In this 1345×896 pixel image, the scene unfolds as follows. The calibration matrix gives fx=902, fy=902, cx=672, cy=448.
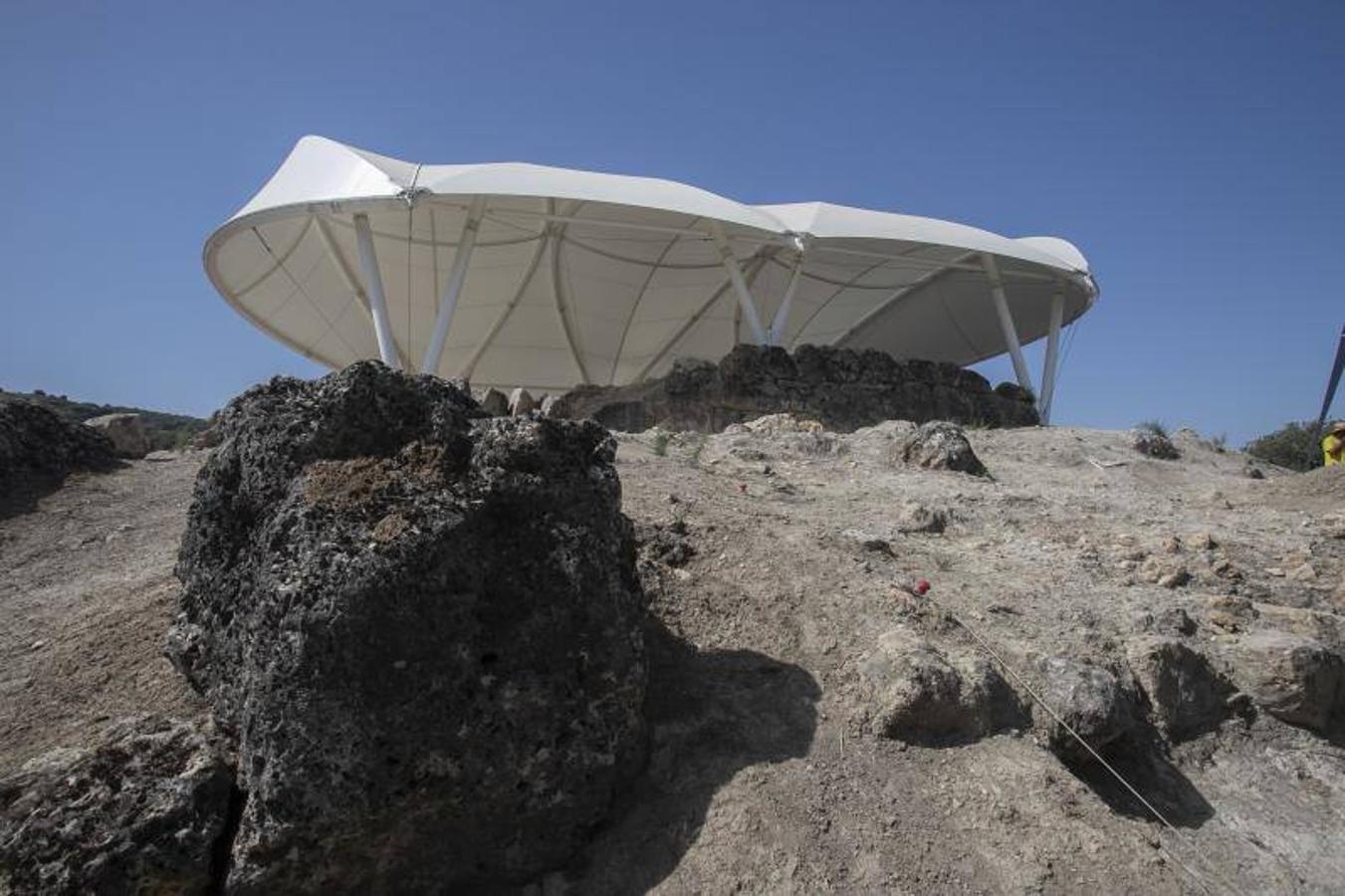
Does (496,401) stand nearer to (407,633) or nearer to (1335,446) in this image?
(1335,446)

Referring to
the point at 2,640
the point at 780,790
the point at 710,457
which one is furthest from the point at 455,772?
the point at 710,457

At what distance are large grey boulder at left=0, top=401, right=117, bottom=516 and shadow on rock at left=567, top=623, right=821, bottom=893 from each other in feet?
18.6

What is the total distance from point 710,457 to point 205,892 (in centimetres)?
621

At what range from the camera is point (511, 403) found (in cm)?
1416

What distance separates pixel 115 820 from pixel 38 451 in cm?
596

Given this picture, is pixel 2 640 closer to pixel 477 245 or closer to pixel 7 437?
pixel 7 437

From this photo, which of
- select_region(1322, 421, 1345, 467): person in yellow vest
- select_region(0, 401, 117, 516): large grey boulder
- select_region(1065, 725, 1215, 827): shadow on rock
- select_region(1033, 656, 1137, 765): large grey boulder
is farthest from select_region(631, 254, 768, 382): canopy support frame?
select_region(1065, 725, 1215, 827): shadow on rock

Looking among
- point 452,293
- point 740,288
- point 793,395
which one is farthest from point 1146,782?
point 740,288

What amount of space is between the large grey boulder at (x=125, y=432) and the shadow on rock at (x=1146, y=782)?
8845mm

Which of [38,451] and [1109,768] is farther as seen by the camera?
[38,451]

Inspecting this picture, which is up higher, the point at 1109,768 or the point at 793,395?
the point at 793,395

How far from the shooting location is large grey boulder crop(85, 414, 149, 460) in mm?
9016

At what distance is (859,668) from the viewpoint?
4105 millimetres

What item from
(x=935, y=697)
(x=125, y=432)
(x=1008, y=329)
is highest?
(x=1008, y=329)
